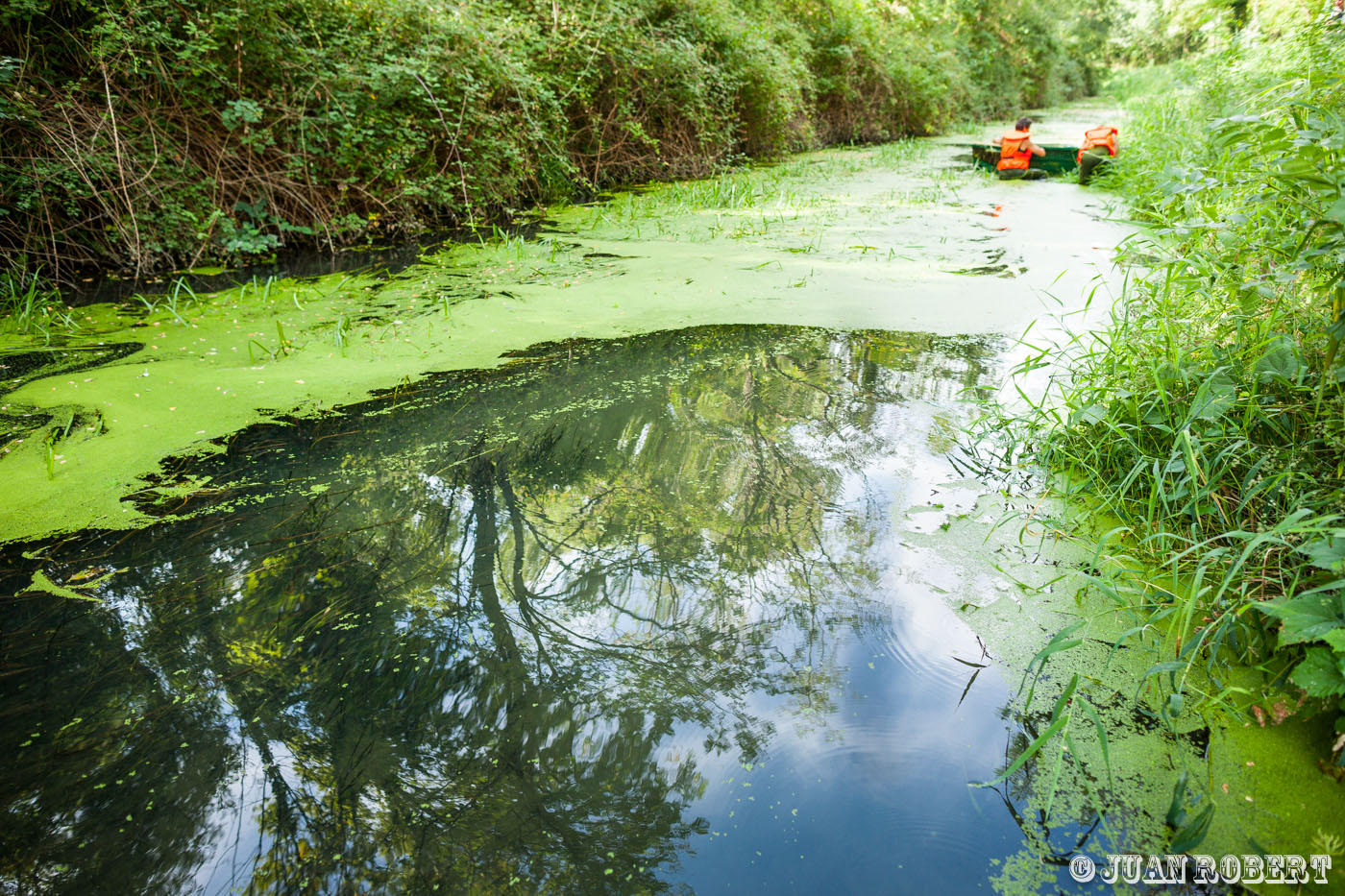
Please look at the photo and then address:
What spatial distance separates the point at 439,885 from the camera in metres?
0.96

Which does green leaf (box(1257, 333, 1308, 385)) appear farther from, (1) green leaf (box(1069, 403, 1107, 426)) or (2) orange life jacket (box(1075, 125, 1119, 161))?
(2) orange life jacket (box(1075, 125, 1119, 161))

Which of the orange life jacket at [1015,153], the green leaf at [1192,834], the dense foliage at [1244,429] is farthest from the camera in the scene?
the orange life jacket at [1015,153]

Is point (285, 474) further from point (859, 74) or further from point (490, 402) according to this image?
point (859, 74)

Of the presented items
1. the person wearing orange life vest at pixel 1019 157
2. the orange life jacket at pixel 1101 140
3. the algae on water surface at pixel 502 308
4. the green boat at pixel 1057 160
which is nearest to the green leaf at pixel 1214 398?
the algae on water surface at pixel 502 308

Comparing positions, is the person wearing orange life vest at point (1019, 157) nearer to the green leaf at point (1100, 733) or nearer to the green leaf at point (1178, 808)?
the green leaf at point (1100, 733)

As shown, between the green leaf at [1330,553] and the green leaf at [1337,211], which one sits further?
the green leaf at [1337,211]

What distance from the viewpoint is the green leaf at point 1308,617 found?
0.98 meters

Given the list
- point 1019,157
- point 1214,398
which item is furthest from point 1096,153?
point 1214,398

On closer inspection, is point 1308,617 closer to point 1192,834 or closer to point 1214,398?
point 1192,834

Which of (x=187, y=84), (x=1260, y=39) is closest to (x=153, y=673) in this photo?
(x=187, y=84)

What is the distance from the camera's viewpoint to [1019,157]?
272 inches

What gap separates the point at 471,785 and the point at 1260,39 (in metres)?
6.27

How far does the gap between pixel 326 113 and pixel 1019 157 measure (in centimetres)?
614

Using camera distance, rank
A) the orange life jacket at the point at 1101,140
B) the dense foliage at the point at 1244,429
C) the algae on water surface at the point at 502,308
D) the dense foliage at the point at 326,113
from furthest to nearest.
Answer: the orange life jacket at the point at 1101,140 < the dense foliage at the point at 326,113 < the algae on water surface at the point at 502,308 < the dense foliage at the point at 1244,429
